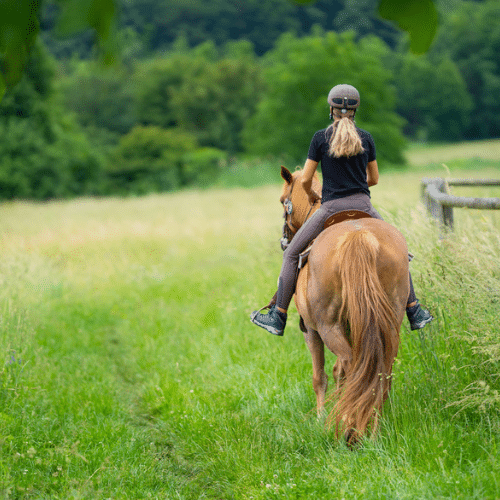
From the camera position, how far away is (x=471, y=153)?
4022 cm

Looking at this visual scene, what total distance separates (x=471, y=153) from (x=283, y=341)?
39.6 metres

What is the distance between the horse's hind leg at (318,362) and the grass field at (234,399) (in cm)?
26

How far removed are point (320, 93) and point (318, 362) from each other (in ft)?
129

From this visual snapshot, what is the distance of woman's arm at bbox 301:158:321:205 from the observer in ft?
12.4

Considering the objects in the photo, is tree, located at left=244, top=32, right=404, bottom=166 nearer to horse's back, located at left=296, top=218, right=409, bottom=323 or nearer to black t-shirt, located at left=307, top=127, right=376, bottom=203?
black t-shirt, located at left=307, top=127, right=376, bottom=203

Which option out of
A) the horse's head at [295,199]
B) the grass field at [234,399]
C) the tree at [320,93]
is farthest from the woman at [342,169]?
the tree at [320,93]

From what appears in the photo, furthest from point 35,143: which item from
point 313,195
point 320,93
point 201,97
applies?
point 313,195

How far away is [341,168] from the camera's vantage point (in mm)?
3635

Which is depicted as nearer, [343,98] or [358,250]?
[358,250]

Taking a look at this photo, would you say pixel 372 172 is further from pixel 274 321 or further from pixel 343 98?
pixel 274 321

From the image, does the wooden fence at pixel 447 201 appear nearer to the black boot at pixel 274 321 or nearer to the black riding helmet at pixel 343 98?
the black riding helmet at pixel 343 98

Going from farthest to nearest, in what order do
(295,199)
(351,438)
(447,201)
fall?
A: (447,201), (295,199), (351,438)

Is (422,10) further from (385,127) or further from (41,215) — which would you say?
(385,127)

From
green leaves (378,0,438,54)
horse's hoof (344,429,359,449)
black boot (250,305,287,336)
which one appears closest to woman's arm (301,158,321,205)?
black boot (250,305,287,336)
